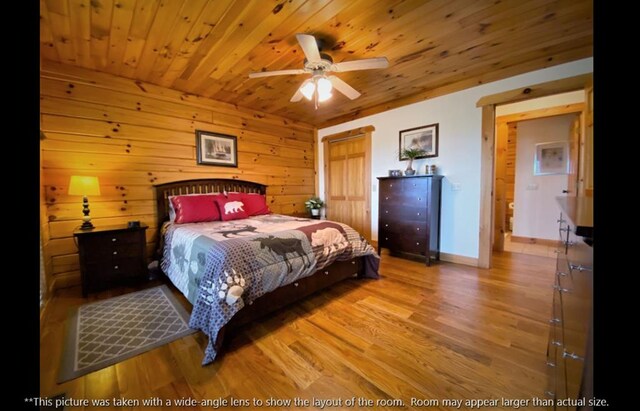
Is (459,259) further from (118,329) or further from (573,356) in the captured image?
(118,329)

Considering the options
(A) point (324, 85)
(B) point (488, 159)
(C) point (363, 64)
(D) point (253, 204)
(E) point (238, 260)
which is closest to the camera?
(E) point (238, 260)

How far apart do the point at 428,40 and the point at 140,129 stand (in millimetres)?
3469

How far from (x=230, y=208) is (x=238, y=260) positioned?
1.59 m

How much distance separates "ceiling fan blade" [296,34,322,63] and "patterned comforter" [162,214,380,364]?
151 centimetres

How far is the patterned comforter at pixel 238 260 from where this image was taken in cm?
166

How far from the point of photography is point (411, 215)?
11.2 feet

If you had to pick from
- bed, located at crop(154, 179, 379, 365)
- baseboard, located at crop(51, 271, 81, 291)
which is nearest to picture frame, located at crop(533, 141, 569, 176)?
bed, located at crop(154, 179, 379, 365)

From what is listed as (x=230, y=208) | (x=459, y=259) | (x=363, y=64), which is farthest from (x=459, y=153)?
(x=230, y=208)

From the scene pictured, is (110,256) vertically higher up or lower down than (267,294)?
higher up

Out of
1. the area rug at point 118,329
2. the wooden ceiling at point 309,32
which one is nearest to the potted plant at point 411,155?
the wooden ceiling at point 309,32

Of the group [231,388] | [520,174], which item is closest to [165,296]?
[231,388]

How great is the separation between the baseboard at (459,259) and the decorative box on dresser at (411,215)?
9 cm

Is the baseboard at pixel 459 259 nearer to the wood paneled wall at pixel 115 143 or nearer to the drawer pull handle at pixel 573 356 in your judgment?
the drawer pull handle at pixel 573 356

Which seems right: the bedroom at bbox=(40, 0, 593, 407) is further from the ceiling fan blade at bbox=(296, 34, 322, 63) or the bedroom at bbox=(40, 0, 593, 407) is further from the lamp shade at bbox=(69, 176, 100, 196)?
the lamp shade at bbox=(69, 176, 100, 196)
